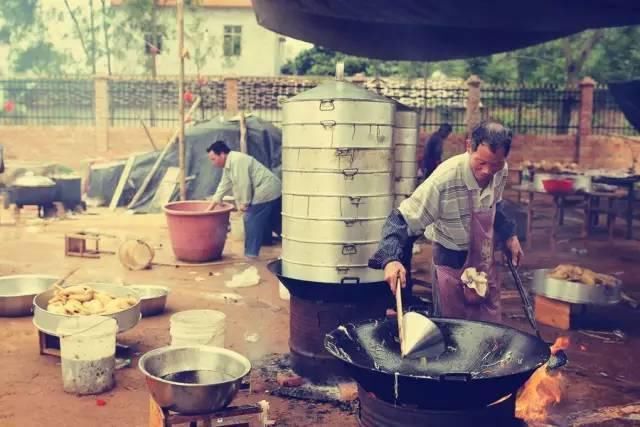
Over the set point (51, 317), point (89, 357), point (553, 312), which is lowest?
point (553, 312)

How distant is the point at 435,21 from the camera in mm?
6785

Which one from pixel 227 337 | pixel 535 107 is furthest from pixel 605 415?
pixel 535 107

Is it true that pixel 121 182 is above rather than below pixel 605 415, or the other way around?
above

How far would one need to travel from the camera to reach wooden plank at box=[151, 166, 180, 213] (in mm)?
14481

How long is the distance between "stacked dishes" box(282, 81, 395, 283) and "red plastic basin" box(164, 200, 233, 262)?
180 inches

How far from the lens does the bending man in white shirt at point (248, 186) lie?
9484 mm

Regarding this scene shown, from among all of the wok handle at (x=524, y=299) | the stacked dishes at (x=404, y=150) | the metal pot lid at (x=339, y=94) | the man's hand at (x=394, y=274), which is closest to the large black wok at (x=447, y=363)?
the man's hand at (x=394, y=274)

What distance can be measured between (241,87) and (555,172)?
9244 mm

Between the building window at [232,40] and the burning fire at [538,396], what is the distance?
1168 inches

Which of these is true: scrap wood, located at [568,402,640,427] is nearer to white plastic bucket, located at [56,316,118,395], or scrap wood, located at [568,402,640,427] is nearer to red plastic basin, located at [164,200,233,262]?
white plastic bucket, located at [56,316,118,395]

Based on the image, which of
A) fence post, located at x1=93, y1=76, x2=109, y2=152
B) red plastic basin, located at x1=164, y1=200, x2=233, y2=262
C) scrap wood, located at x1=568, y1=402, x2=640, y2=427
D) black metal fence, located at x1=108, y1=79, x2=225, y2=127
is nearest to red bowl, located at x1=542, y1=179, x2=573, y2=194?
red plastic basin, located at x1=164, y1=200, x2=233, y2=262

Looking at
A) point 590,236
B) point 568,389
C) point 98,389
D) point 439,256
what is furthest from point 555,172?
point 98,389

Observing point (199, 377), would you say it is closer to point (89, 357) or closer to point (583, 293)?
point (89, 357)

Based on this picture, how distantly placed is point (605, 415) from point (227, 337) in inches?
131
